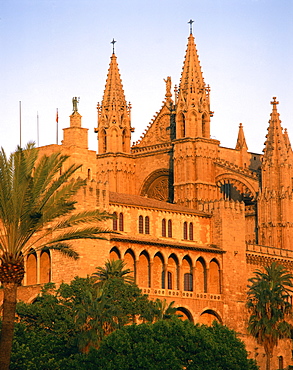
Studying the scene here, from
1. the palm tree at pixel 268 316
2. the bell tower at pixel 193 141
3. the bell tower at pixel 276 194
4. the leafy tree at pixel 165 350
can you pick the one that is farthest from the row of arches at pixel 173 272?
the leafy tree at pixel 165 350

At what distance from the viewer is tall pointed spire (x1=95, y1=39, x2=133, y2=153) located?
99500mm

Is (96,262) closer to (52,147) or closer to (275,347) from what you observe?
(52,147)

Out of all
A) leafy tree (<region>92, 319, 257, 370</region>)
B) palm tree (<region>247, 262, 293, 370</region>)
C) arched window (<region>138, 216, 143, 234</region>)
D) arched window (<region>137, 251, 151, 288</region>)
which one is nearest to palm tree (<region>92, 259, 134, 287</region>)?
arched window (<region>137, 251, 151, 288</region>)

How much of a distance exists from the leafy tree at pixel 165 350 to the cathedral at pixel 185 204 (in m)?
14.5

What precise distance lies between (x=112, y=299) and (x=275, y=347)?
64.7ft

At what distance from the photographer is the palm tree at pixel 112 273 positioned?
7262 cm

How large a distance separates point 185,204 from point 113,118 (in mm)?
11706

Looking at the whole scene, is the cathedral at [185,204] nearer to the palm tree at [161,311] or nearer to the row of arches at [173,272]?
the row of arches at [173,272]

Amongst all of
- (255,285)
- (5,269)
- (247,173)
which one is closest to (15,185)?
(5,269)

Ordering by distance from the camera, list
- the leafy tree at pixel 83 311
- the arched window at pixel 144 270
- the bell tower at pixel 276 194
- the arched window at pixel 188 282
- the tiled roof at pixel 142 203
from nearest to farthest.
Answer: the leafy tree at pixel 83 311 → the arched window at pixel 144 270 → the tiled roof at pixel 142 203 → the arched window at pixel 188 282 → the bell tower at pixel 276 194

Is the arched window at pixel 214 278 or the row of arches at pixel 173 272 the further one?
the arched window at pixel 214 278

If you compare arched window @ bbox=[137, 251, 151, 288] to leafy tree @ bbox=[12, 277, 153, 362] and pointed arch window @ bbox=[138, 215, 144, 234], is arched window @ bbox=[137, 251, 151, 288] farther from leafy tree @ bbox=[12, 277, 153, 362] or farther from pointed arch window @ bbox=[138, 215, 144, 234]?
leafy tree @ bbox=[12, 277, 153, 362]

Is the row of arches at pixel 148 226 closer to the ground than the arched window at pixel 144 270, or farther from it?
farther from it

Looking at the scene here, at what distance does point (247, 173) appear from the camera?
96688 mm
